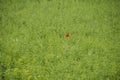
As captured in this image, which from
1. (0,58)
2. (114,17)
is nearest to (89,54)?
(0,58)

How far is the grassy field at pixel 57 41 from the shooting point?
3.13 m

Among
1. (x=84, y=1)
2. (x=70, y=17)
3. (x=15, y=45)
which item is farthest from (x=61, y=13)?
(x=15, y=45)

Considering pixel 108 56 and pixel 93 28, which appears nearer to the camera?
pixel 108 56

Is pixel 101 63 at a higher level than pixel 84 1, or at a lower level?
lower

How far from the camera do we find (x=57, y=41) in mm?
3990

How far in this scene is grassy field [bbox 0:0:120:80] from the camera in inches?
123

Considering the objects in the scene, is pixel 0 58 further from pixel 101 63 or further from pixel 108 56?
pixel 108 56

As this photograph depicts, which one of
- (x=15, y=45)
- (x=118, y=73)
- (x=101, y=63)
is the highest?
(x=15, y=45)

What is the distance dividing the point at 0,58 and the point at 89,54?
2.27m

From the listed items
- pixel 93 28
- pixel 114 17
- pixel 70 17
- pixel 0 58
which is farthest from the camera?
pixel 114 17

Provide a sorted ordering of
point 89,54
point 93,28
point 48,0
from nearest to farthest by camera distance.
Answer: point 89,54 < point 93,28 < point 48,0

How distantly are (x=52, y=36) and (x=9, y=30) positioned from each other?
4.23 ft

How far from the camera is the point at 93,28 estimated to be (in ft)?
16.2

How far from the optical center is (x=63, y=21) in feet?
16.6
